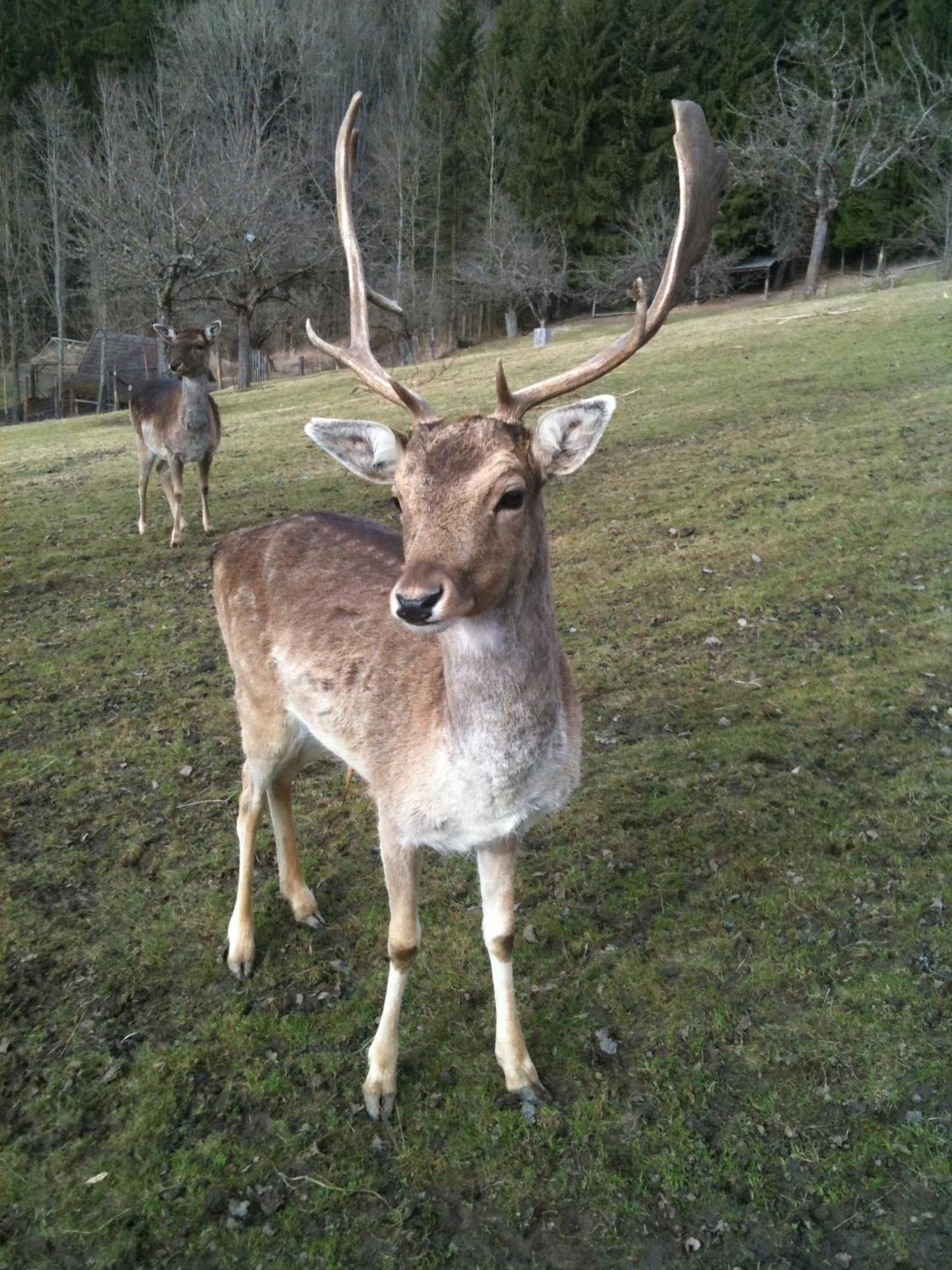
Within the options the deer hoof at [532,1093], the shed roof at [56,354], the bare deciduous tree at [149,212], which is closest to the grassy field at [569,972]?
the deer hoof at [532,1093]

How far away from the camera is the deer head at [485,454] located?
106 inches

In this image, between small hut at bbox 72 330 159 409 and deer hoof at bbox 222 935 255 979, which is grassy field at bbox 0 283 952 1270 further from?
small hut at bbox 72 330 159 409

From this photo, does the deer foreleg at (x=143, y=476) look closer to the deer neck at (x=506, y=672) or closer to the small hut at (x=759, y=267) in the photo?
the deer neck at (x=506, y=672)

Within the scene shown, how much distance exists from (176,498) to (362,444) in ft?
29.1

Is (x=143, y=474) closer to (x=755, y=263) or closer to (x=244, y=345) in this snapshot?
(x=244, y=345)

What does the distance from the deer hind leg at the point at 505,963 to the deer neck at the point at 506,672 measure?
0.56 m

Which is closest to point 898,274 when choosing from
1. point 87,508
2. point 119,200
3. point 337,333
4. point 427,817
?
point 337,333

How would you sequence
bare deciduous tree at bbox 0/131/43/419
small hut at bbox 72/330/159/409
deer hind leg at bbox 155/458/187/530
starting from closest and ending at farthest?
1. deer hind leg at bbox 155/458/187/530
2. small hut at bbox 72/330/159/409
3. bare deciduous tree at bbox 0/131/43/419

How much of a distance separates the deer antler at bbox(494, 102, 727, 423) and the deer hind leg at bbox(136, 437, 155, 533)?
9749mm

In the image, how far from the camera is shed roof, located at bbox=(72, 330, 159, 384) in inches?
1601

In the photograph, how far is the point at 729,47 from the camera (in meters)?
51.2

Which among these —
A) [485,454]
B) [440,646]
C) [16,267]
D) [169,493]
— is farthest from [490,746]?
[16,267]

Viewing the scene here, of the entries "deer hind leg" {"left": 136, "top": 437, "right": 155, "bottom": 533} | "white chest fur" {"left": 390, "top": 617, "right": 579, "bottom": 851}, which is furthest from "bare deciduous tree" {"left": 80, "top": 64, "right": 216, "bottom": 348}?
"white chest fur" {"left": 390, "top": 617, "right": 579, "bottom": 851}

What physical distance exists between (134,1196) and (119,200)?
38.0 m
